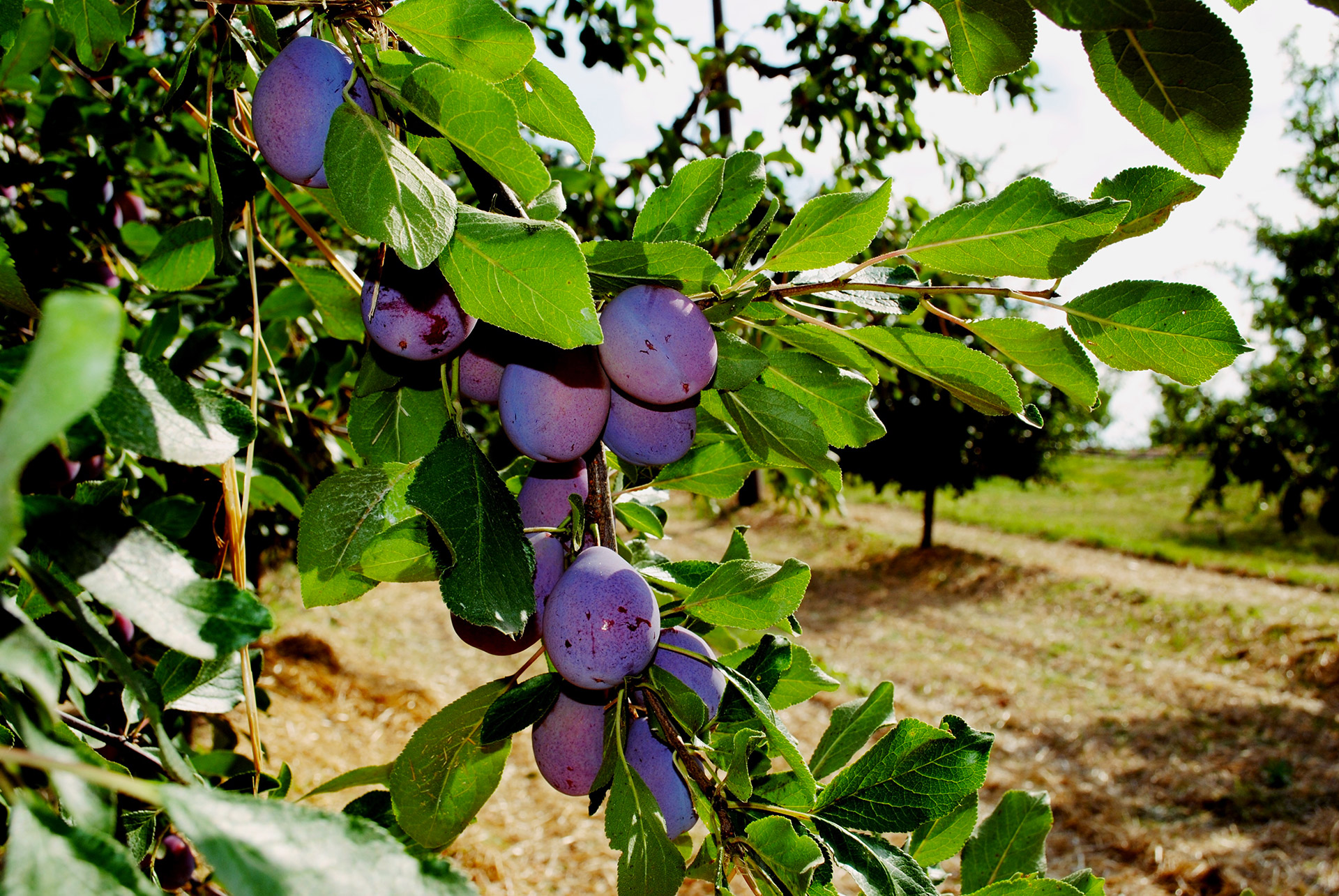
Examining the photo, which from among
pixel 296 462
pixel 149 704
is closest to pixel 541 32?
pixel 296 462

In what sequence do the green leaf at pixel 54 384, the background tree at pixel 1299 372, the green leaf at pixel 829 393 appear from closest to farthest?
the green leaf at pixel 54 384 < the green leaf at pixel 829 393 < the background tree at pixel 1299 372

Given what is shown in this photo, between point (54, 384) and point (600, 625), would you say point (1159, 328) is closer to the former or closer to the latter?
point (600, 625)

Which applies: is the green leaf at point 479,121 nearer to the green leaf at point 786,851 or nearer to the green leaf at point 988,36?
the green leaf at point 988,36

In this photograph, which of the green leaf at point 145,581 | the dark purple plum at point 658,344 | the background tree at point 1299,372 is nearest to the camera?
the green leaf at point 145,581

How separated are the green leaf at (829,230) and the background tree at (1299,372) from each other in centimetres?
639

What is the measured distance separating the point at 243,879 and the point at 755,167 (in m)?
0.52

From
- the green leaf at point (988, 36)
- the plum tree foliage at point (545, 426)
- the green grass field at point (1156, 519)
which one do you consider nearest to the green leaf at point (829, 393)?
the plum tree foliage at point (545, 426)

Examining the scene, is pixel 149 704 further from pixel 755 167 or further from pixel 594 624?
pixel 755 167

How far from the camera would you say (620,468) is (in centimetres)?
75

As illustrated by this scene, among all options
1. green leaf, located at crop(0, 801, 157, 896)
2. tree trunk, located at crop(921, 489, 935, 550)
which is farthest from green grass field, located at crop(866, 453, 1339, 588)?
green leaf, located at crop(0, 801, 157, 896)

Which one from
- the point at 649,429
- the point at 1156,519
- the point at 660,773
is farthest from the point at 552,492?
the point at 1156,519

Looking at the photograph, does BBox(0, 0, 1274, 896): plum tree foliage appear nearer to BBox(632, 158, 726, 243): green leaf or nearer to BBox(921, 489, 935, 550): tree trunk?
BBox(632, 158, 726, 243): green leaf

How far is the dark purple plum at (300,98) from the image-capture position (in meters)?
0.47

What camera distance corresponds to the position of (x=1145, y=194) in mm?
500
